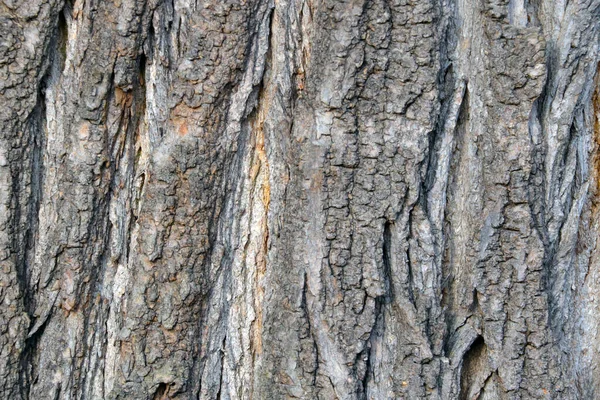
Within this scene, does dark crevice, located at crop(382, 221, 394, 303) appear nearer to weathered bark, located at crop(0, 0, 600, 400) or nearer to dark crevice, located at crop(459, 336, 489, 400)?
weathered bark, located at crop(0, 0, 600, 400)

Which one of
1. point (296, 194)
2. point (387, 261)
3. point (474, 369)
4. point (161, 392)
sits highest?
point (296, 194)

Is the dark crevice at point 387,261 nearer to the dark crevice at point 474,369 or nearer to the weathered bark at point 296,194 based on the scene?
the weathered bark at point 296,194

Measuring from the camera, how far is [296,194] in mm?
1896

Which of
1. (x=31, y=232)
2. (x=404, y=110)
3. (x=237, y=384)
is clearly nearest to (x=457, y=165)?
(x=404, y=110)

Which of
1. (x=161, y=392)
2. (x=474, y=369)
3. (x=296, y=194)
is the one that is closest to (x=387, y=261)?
(x=296, y=194)

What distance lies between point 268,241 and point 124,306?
0.52 meters

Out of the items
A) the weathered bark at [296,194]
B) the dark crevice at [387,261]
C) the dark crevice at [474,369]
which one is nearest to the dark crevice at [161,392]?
the weathered bark at [296,194]

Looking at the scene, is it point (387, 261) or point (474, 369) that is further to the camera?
point (474, 369)

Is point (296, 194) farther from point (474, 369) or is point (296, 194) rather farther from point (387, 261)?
point (474, 369)

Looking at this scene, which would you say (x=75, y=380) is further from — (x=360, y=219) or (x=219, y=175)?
(x=360, y=219)

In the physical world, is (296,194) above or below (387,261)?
above

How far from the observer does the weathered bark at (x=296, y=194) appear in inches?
72.5

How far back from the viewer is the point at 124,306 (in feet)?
6.49

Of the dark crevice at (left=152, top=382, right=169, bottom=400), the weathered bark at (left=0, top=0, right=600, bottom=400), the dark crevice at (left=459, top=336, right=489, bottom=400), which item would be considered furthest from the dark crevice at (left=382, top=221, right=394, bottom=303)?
the dark crevice at (left=152, top=382, right=169, bottom=400)
